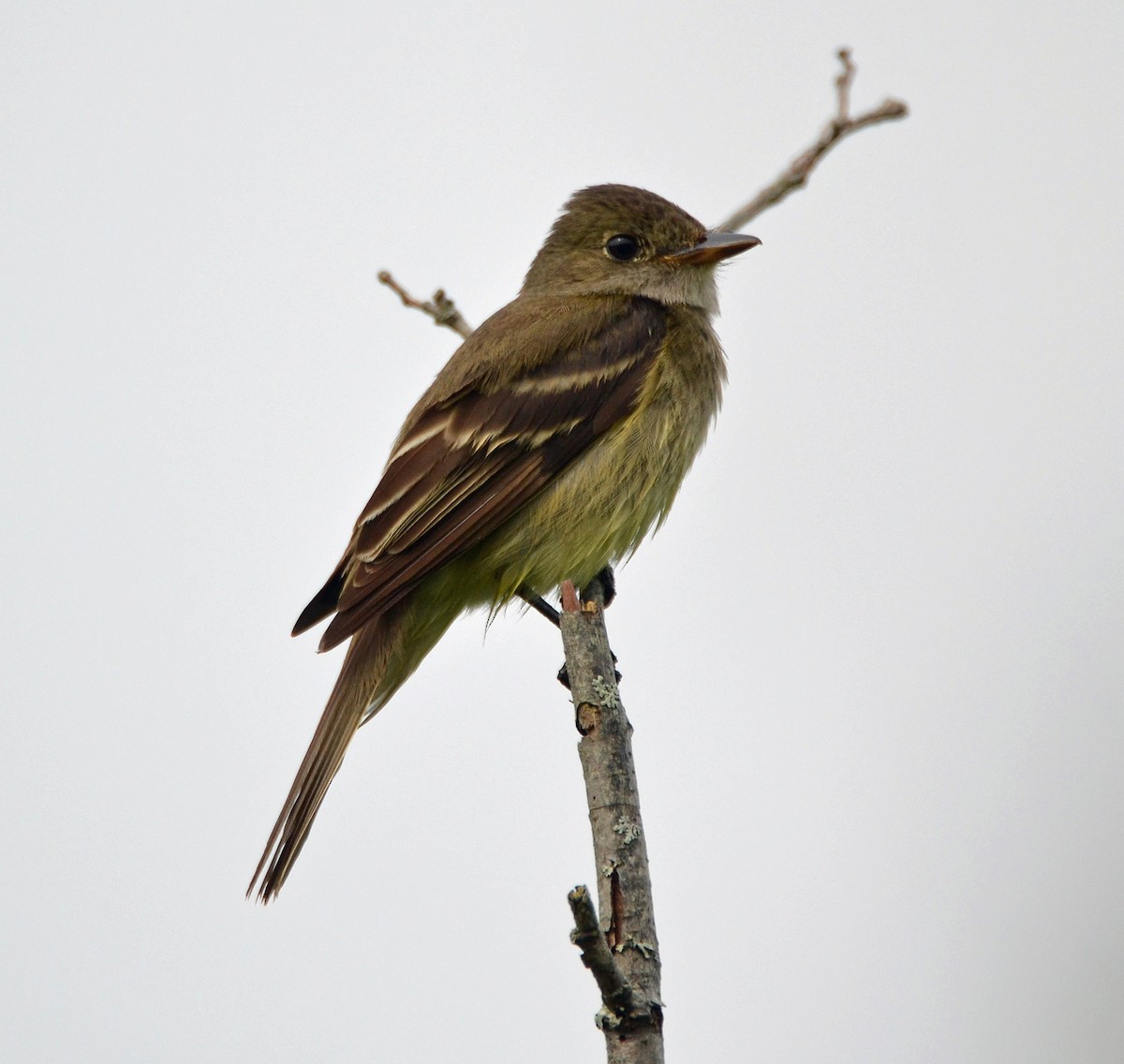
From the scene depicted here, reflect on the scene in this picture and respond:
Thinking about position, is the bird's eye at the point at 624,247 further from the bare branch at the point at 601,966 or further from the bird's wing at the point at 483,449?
the bare branch at the point at 601,966

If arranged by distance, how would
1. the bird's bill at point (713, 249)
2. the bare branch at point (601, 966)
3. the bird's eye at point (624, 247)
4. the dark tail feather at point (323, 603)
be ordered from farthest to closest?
the bird's eye at point (624, 247) → the bird's bill at point (713, 249) → the dark tail feather at point (323, 603) → the bare branch at point (601, 966)

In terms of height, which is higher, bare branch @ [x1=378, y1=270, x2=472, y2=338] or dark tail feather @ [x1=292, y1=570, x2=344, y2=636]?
bare branch @ [x1=378, y1=270, x2=472, y2=338]

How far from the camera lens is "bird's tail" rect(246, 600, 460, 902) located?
525 centimetres

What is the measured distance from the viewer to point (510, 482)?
5.88m

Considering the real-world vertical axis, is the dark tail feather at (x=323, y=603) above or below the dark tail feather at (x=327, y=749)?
above

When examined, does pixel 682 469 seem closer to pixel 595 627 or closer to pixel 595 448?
pixel 595 448

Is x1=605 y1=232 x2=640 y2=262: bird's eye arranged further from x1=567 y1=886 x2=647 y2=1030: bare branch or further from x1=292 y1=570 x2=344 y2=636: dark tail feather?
x1=567 y1=886 x2=647 y2=1030: bare branch

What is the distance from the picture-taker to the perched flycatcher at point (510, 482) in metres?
5.71

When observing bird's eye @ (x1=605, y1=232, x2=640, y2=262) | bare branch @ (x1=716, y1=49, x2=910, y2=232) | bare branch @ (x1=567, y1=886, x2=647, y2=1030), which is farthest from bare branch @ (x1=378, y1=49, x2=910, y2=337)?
bare branch @ (x1=567, y1=886, x2=647, y2=1030)

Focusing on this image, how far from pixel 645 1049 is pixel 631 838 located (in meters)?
0.60

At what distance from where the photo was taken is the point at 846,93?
5.00 meters

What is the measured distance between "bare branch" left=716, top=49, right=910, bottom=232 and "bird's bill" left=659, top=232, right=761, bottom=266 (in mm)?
1057

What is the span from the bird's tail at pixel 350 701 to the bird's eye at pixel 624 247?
1.94 meters

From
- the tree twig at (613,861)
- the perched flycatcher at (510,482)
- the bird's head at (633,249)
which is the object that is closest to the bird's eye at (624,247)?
the bird's head at (633,249)
